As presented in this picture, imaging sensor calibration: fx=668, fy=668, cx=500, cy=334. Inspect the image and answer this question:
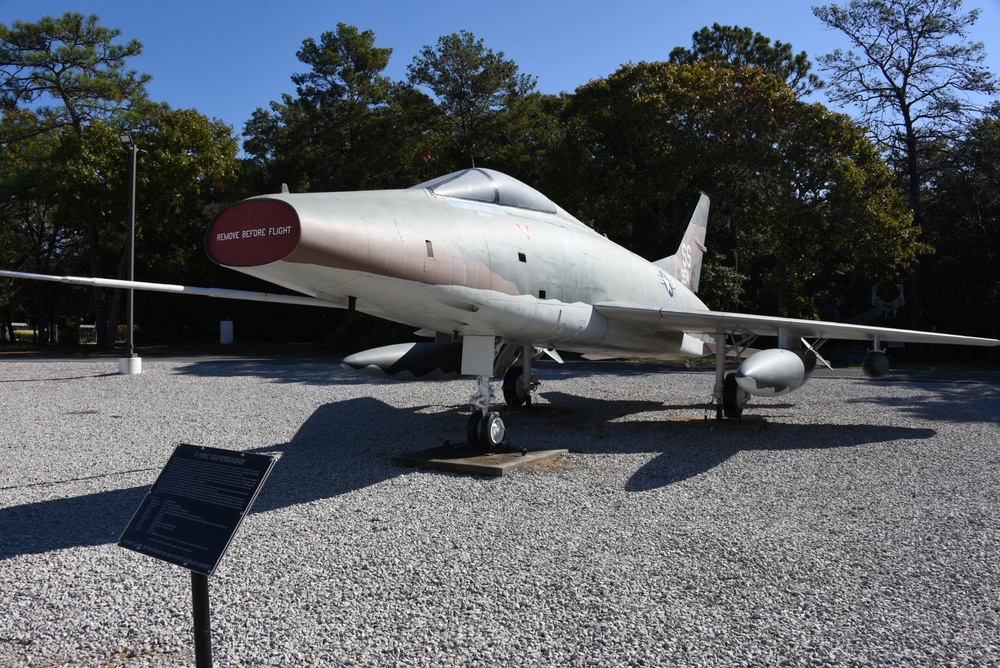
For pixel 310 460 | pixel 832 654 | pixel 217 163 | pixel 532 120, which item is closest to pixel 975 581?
pixel 832 654

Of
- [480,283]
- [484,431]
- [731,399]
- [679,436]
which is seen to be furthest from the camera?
[731,399]

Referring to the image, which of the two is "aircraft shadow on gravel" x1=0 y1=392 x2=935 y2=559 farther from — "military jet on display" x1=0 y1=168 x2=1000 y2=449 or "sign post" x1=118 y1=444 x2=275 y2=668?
"sign post" x1=118 y1=444 x2=275 y2=668

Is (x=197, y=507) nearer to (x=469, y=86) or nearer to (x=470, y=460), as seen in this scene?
(x=470, y=460)

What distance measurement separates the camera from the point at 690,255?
43.4 ft

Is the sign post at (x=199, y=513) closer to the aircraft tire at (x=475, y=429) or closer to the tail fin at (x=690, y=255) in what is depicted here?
the aircraft tire at (x=475, y=429)

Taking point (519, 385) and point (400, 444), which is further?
point (519, 385)

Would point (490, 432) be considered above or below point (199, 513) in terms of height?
below

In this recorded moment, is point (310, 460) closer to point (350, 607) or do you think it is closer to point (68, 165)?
point (350, 607)

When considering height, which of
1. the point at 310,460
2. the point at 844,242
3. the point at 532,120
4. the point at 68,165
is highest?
the point at 532,120

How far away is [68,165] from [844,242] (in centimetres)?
2960

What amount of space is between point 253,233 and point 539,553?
283 cm

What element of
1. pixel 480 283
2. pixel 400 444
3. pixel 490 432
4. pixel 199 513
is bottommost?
pixel 400 444

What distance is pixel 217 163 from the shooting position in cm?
2948

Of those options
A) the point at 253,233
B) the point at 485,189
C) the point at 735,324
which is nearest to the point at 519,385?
the point at 735,324
